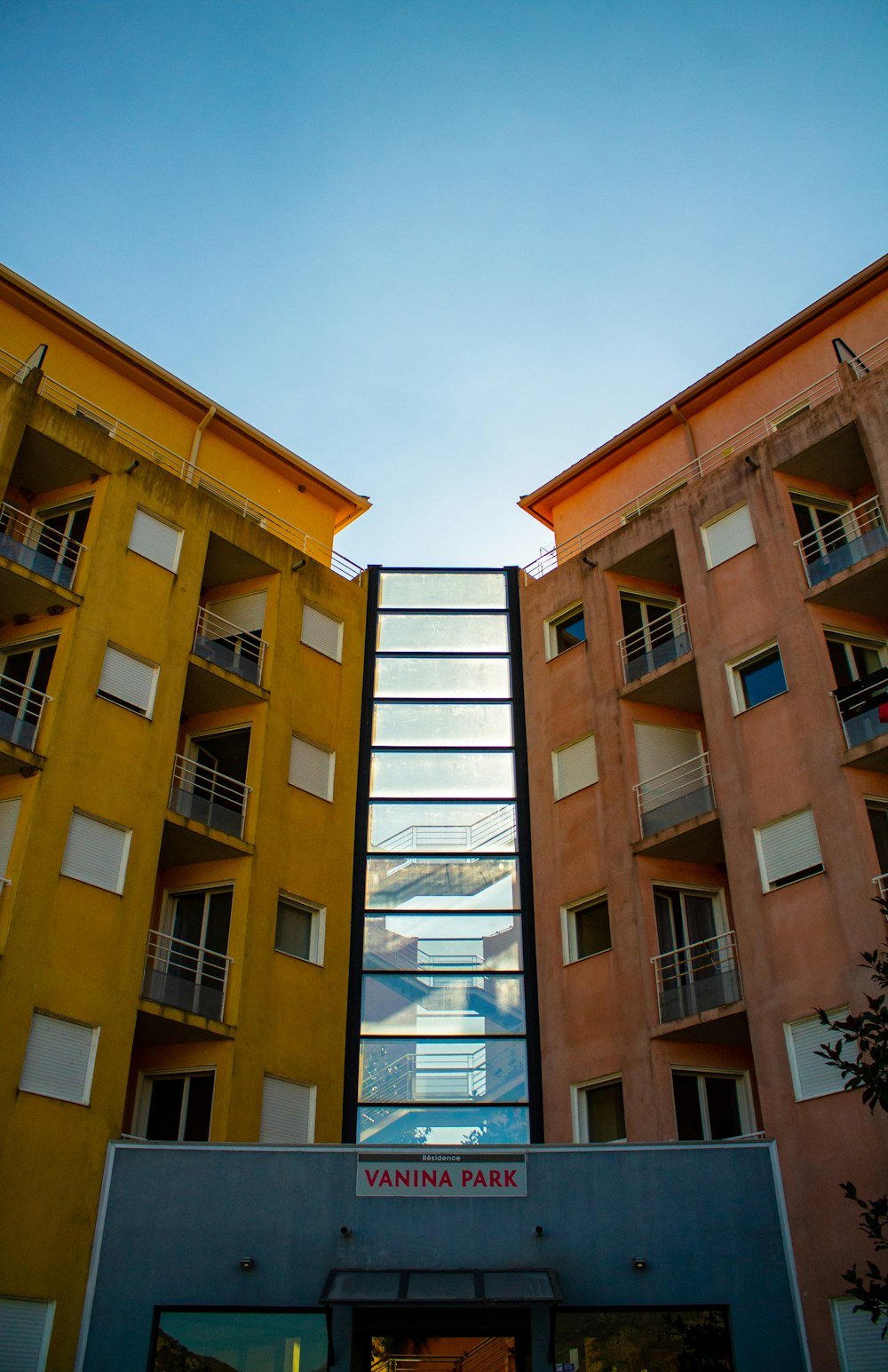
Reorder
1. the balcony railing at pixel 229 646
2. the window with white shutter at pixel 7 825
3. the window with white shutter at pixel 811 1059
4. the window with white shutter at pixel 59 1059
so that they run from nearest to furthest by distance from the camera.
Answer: the window with white shutter at pixel 811 1059 < the window with white shutter at pixel 59 1059 < the window with white shutter at pixel 7 825 < the balcony railing at pixel 229 646

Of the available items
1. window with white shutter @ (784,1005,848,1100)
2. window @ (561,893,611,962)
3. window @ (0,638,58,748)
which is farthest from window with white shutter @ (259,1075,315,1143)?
Answer: window with white shutter @ (784,1005,848,1100)

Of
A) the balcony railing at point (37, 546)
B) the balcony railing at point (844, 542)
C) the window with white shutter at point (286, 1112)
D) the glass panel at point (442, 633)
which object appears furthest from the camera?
the glass panel at point (442, 633)

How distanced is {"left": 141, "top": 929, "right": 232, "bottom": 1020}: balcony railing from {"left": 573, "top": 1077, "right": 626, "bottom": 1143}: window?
7.00m

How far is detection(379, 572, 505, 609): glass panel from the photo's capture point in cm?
3047

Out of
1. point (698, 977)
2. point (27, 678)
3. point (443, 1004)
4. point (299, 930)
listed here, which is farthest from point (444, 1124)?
point (27, 678)

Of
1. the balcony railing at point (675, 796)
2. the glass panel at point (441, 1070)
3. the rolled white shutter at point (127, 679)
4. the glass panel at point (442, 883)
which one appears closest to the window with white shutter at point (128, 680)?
the rolled white shutter at point (127, 679)

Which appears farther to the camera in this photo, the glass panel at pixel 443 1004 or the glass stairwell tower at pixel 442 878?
the glass panel at pixel 443 1004

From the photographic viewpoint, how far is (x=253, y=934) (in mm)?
23453

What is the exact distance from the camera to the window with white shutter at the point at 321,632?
93.7ft

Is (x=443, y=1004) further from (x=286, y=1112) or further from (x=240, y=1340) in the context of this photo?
(x=240, y=1340)

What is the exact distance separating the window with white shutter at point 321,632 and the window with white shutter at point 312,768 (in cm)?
268

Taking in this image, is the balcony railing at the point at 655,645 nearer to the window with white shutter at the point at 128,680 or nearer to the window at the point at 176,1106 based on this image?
the window with white shutter at the point at 128,680

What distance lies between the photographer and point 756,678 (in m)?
24.0

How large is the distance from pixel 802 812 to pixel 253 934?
10541 millimetres
